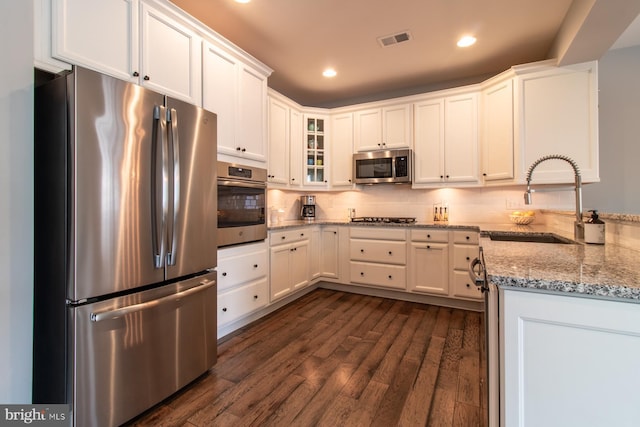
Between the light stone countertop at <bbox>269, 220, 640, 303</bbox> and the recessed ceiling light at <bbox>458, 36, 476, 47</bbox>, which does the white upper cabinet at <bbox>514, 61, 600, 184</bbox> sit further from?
the light stone countertop at <bbox>269, 220, 640, 303</bbox>

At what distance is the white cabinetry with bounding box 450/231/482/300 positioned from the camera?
10.00ft

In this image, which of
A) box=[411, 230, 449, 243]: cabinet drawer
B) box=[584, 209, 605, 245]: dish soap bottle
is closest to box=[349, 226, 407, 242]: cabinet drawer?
box=[411, 230, 449, 243]: cabinet drawer

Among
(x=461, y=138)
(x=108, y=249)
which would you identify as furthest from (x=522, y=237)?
(x=108, y=249)

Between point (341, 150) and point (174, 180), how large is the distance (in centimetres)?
272

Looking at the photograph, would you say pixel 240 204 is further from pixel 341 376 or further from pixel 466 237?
pixel 466 237

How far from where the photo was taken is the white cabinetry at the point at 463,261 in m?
3.05

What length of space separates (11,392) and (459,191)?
13.5ft

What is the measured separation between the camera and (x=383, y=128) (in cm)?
377

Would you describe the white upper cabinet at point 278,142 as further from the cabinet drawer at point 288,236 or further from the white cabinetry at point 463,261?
the white cabinetry at point 463,261

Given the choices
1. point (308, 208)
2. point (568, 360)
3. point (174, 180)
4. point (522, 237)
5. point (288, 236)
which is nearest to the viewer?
point (568, 360)

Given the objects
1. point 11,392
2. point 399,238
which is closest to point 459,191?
point 399,238

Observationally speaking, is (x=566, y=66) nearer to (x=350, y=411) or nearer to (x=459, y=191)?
(x=459, y=191)

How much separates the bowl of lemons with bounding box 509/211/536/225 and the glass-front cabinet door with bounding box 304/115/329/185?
7.70 ft

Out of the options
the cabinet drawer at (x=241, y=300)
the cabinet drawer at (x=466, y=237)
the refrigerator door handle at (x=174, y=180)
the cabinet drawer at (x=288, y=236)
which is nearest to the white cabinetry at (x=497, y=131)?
the cabinet drawer at (x=466, y=237)
